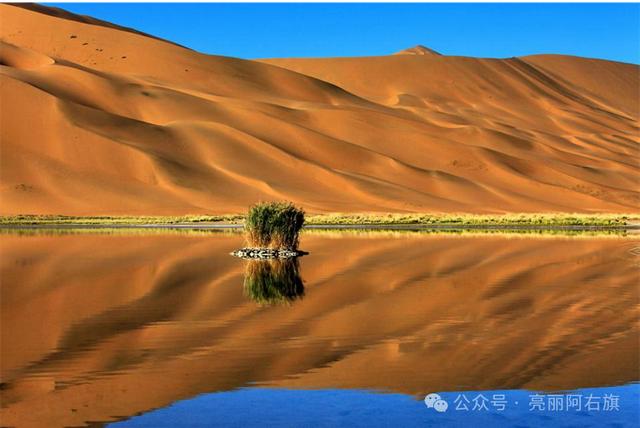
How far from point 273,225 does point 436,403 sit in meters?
21.0

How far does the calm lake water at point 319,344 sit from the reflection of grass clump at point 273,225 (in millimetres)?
4511

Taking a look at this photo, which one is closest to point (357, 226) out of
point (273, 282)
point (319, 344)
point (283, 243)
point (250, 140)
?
point (283, 243)

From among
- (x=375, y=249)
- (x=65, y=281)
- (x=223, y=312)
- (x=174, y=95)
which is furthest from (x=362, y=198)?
(x=223, y=312)

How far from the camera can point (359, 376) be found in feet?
33.9

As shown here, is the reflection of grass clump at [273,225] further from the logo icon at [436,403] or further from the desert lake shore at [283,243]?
the logo icon at [436,403]

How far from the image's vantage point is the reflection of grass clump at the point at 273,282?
705 inches

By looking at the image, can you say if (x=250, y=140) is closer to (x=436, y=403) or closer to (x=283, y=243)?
(x=283, y=243)

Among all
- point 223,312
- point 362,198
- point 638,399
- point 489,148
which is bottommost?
point 638,399

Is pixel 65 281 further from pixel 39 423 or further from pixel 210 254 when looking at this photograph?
pixel 39 423

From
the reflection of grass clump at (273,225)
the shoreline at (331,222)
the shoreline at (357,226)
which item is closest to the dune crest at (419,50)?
the shoreline at (331,222)

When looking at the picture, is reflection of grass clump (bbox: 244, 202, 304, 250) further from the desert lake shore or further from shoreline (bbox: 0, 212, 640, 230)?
shoreline (bbox: 0, 212, 640, 230)

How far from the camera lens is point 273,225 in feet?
98.4

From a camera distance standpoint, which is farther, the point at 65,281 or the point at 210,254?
the point at 210,254

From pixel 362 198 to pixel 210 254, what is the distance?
44.3 m
